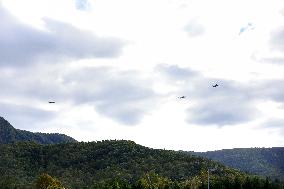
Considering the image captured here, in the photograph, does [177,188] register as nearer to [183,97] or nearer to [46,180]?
[46,180]

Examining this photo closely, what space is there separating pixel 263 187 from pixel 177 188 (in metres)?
27.1

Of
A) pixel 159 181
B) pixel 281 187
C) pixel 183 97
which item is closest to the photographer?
pixel 183 97

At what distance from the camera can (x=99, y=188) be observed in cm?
16238

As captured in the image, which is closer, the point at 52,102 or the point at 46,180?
the point at 52,102

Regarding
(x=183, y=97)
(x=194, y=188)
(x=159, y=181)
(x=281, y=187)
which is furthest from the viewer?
(x=159, y=181)

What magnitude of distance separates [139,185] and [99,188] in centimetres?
1692

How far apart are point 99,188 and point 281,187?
195ft

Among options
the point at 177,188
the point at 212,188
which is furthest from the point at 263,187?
the point at 177,188

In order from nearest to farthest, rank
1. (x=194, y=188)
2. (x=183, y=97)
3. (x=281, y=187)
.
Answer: (x=183, y=97), (x=194, y=188), (x=281, y=187)

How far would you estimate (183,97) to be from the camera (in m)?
53.6

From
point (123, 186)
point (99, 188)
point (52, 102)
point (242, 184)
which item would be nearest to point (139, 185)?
point (123, 186)

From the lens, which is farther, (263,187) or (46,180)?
(46,180)

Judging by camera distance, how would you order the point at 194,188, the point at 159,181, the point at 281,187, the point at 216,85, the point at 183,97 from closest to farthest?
the point at 183,97 → the point at 216,85 → the point at 194,188 → the point at 281,187 → the point at 159,181

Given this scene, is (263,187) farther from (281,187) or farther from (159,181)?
(159,181)
